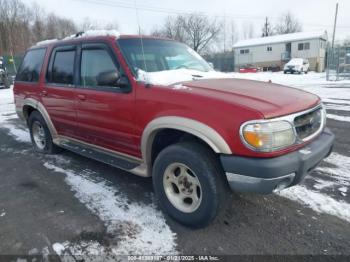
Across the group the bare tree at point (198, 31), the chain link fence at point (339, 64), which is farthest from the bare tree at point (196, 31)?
the chain link fence at point (339, 64)

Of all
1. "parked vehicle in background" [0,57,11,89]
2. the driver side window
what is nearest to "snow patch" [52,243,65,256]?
the driver side window

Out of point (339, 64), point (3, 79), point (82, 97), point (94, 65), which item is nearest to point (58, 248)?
point (82, 97)

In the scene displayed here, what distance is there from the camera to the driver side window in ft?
11.8

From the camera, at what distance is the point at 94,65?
3832 millimetres

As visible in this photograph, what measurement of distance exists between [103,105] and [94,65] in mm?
611

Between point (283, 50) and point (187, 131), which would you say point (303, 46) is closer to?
point (283, 50)

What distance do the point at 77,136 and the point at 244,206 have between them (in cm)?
259

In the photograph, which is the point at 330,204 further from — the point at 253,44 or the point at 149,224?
the point at 253,44

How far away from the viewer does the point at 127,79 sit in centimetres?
328

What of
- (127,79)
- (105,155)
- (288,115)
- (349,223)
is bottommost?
(349,223)

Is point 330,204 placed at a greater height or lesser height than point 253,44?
lesser

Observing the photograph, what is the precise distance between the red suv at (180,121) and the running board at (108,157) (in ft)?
0.05

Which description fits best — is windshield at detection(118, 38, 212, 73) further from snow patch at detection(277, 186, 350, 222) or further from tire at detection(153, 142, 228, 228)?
snow patch at detection(277, 186, 350, 222)

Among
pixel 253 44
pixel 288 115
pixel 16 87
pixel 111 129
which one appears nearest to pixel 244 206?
pixel 288 115
